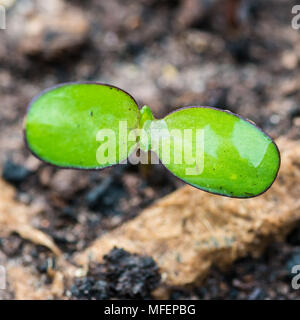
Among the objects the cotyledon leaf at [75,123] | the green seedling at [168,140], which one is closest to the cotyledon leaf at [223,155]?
the green seedling at [168,140]

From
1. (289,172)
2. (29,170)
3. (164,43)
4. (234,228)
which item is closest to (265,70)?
(164,43)

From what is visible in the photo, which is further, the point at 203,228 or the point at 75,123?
the point at 203,228

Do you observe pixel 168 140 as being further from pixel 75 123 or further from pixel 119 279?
pixel 119 279

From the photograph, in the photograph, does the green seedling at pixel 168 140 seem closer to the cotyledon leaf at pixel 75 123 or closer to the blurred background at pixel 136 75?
the cotyledon leaf at pixel 75 123

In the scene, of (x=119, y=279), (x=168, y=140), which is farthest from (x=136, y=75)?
(x=119, y=279)

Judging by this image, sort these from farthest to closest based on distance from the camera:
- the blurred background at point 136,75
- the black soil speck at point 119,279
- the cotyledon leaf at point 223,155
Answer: the blurred background at point 136,75 < the black soil speck at point 119,279 < the cotyledon leaf at point 223,155
